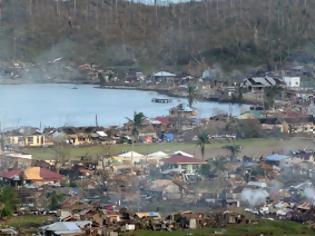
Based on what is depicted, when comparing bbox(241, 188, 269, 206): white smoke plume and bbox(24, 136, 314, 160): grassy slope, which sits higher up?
bbox(24, 136, 314, 160): grassy slope

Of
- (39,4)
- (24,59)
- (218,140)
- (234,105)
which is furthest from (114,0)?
(218,140)

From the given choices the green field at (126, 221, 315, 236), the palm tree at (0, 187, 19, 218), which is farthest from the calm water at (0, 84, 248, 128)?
the green field at (126, 221, 315, 236)

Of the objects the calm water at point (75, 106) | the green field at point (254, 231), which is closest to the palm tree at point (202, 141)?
the calm water at point (75, 106)

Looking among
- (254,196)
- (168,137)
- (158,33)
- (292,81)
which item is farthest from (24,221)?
(158,33)

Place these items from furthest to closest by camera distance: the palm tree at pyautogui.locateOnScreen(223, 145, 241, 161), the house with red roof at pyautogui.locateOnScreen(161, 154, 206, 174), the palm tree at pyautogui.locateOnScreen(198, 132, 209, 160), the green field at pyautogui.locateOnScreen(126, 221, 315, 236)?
the palm tree at pyautogui.locateOnScreen(198, 132, 209, 160), the palm tree at pyautogui.locateOnScreen(223, 145, 241, 161), the house with red roof at pyautogui.locateOnScreen(161, 154, 206, 174), the green field at pyautogui.locateOnScreen(126, 221, 315, 236)

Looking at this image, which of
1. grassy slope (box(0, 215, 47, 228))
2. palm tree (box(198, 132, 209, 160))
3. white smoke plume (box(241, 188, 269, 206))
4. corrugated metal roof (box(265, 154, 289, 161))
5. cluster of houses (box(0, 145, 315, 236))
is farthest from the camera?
palm tree (box(198, 132, 209, 160))

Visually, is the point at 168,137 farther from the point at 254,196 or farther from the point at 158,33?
the point at 158,33

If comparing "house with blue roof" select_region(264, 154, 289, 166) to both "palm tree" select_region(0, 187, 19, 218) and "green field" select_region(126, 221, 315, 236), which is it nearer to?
"green field" select_region(126, 221, 315, 236)
